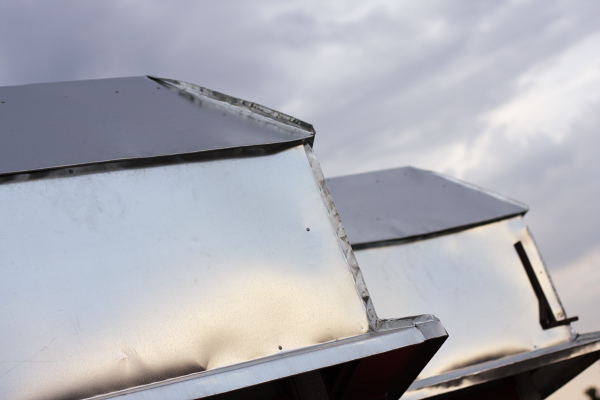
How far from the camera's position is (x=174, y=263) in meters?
4.10

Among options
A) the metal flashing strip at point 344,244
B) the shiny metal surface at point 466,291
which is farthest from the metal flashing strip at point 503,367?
the metal flashing strip at point 344,244

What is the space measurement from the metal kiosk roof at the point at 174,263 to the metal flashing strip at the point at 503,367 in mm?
Result: 1655

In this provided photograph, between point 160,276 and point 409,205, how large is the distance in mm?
4511

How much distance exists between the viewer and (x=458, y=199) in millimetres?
8422

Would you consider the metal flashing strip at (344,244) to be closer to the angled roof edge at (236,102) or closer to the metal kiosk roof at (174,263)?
the metal kiosk roof at (174,263)

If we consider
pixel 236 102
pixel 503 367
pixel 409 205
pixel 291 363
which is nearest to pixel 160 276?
pixel 291 363

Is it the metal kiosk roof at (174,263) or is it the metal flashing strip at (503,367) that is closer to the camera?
the metal kiosk roof at (174,263)

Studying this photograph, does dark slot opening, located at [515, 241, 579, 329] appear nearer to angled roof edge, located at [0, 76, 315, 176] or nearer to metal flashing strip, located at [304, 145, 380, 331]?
metal flashing strip, located at [304, 145, 380, 331]

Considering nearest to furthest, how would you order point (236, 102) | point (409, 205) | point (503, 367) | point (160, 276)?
1. point (160, 276)
2. point (236, 102)
3. point (503, 367)
4. point (409, 205)

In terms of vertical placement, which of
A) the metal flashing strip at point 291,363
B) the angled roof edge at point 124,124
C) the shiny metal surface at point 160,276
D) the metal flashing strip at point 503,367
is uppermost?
the angled roof edge at point 124,124

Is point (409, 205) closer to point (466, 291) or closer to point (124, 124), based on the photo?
point (466, 291)

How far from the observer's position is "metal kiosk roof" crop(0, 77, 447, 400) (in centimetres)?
372

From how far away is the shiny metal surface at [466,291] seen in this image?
7.13 meters

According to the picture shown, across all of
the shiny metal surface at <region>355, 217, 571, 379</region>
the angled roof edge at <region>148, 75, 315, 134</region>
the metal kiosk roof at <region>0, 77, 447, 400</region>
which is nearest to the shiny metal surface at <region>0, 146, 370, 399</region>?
the metal kiosk roof at <region>0, 77, 447, 400</region>
